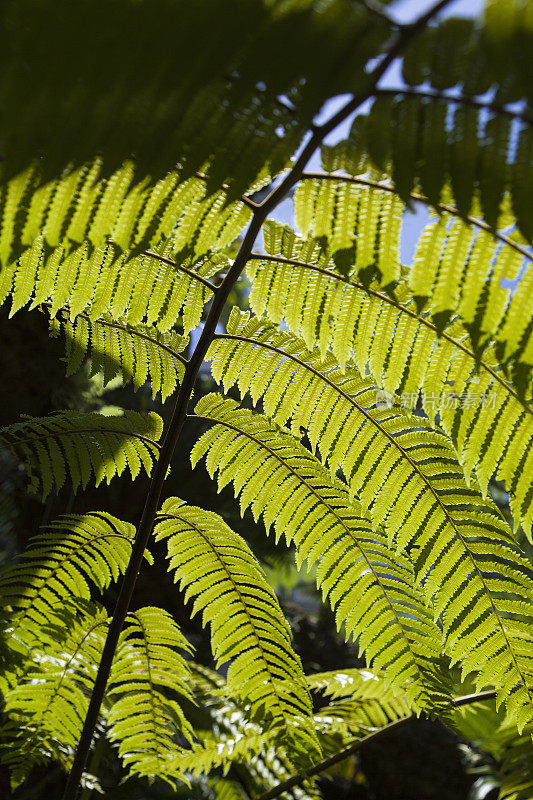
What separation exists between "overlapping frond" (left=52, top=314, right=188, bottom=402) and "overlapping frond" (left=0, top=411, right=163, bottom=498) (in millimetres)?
81

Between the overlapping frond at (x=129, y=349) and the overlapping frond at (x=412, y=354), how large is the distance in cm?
24

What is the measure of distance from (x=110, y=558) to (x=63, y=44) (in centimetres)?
82

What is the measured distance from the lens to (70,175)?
54 cm

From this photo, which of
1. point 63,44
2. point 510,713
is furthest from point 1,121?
point 510,713

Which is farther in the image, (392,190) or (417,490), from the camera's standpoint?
(417,490)

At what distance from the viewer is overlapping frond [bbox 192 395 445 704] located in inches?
39.3

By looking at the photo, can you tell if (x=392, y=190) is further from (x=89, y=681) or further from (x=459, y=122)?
(x=89, y=681)

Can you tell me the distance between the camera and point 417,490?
938 mm

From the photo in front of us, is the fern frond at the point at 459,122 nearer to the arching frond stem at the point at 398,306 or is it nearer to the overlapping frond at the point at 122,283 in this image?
the arching frond stem at the point at 398,306

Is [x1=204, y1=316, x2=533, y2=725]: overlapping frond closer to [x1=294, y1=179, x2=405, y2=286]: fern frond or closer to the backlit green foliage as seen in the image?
the backlit green foliage

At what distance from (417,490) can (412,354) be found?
0.26 meters

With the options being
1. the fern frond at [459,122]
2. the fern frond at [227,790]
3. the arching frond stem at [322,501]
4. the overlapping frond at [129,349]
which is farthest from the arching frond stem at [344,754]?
the fern frond at [227,790]

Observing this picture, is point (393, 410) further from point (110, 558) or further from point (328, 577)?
point (110, 558)

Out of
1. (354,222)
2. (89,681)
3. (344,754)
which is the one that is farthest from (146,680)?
(354,222)
